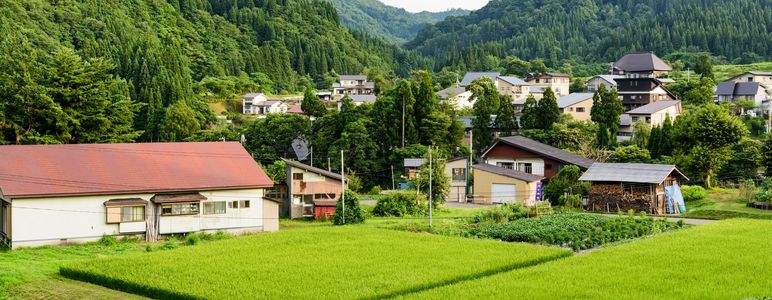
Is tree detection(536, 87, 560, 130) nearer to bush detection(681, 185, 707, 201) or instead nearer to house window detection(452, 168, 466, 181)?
house window detection(452, 168, 466, 181)

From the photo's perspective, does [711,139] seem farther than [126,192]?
Yes

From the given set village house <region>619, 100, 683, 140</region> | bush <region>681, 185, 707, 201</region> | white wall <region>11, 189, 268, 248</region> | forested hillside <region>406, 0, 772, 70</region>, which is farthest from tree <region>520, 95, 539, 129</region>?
forested hillside <region>406, 0, 772, 70</region>

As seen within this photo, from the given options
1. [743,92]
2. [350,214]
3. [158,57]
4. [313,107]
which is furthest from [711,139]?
[158,57]

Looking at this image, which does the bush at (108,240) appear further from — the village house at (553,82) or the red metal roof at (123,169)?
the village house at (553,82)

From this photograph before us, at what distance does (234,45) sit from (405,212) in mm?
60110

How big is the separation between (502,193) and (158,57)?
3567 cm

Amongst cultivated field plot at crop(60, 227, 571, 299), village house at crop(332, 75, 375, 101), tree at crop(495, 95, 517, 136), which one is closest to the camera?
cultivated field plot at crop(60, 227, 571, 299)

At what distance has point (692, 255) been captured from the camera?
18.0m

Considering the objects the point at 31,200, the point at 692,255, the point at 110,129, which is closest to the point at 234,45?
the point at 110,129

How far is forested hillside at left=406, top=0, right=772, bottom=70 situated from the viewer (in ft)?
297

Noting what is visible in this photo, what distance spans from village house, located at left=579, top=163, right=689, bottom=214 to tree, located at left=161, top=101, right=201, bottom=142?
993 inches

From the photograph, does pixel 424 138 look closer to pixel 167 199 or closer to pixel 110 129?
pixel 110 129

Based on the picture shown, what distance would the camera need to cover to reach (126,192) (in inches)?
930

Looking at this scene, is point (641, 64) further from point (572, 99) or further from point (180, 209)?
point (180, 209)
